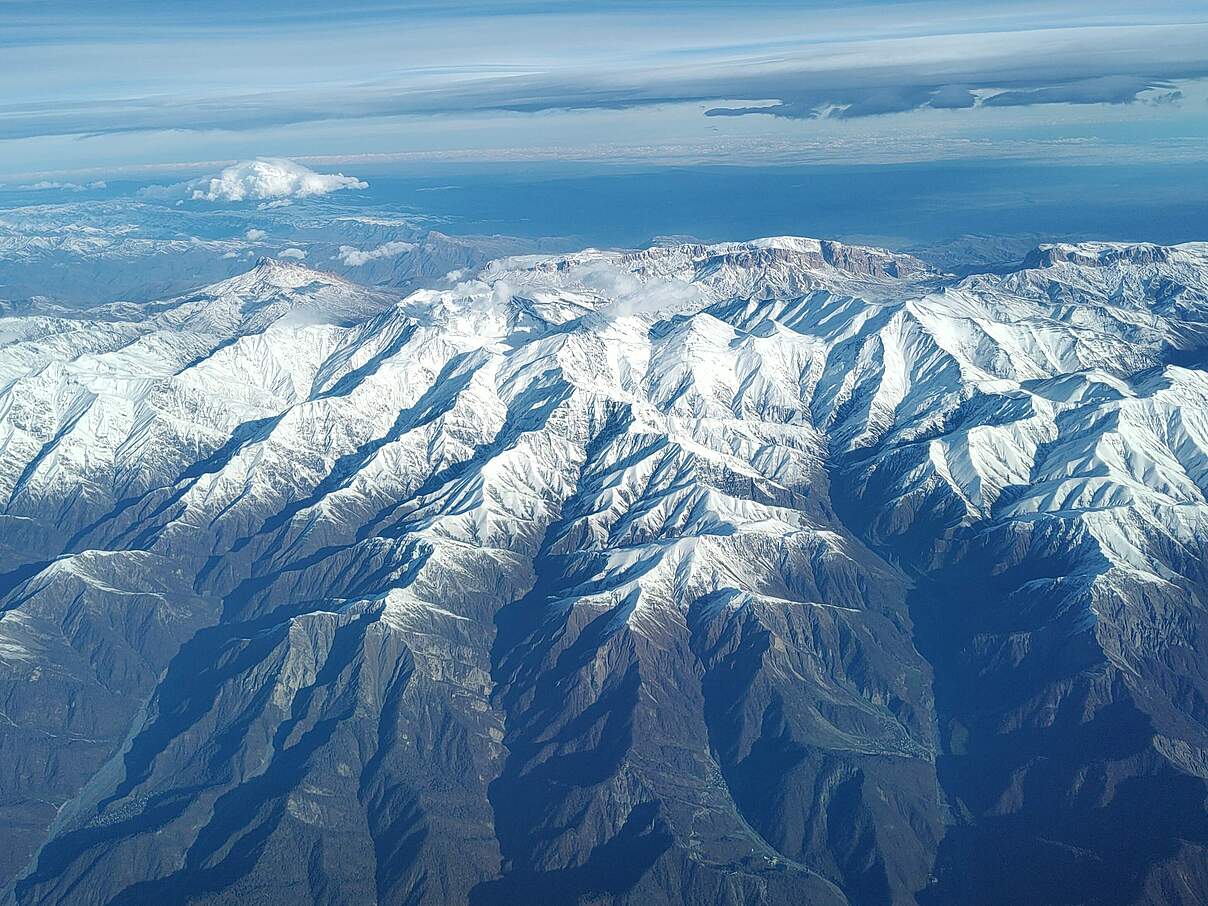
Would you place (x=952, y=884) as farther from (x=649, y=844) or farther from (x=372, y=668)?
(x=372, y=668)

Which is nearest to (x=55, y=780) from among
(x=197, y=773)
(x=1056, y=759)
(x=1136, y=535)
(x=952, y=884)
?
(x=197, y=773)

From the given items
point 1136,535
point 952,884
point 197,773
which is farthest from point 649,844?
point 1136,535

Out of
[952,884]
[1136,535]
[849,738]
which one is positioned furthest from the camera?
[1136,535]

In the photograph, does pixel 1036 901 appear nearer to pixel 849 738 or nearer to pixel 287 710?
pixel 849 738

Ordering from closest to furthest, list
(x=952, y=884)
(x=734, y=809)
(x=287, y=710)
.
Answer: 1. (x=952, y=884)
2. (x=734, y=809)
3. (x=287, y=710)

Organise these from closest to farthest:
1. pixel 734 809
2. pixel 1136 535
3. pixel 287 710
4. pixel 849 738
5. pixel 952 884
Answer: pixel 952 884, pixel 734 809, pixel 849 738, pixel 287 710, pixel 1136 535

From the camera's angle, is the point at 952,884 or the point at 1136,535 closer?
the point at 952,884

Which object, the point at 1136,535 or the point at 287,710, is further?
the point at 1136,535

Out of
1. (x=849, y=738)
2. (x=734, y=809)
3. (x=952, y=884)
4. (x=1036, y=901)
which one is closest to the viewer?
(x=1036, y=901)

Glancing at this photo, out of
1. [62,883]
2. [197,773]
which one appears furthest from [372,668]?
[62,883]
